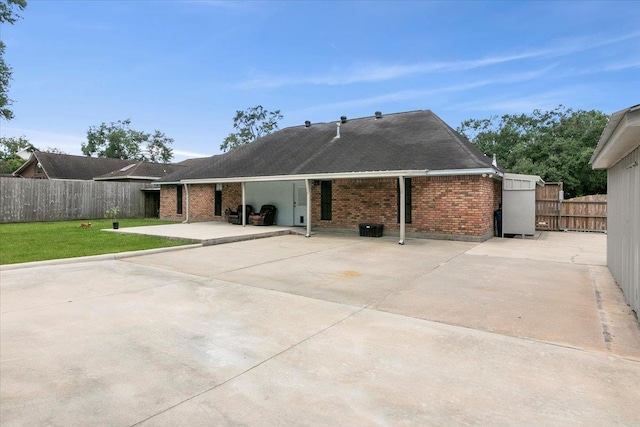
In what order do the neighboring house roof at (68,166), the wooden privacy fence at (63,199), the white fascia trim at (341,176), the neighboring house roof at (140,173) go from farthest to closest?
1. the neighboring house roof at (68,166)
2. the neighboring house roof at (140,173)
3. the wooden privacy fence at (63,199)
4. the white fascia trim at (341,176)

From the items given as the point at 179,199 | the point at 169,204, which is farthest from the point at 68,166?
the point at 179,199

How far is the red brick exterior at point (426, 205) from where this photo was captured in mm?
11984

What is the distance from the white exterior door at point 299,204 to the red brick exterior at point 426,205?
829mm

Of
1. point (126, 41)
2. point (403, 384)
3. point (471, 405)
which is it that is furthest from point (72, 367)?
point (126, 41)

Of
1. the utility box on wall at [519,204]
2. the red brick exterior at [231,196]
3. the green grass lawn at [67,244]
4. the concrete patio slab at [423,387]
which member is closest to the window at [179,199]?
the red brick exterior at [231,196]

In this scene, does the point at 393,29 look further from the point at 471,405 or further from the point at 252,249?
the point at 471,405

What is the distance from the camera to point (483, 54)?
1983 centimetres

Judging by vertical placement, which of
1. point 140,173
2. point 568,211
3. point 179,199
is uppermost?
point 140,173

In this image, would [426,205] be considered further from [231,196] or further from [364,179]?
[231,196]

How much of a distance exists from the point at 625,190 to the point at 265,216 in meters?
13.3

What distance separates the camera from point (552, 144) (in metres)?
24.8

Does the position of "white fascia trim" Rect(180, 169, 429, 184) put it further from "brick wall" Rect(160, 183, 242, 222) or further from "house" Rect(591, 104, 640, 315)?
"house" Rect(591, 104, 640, 315)

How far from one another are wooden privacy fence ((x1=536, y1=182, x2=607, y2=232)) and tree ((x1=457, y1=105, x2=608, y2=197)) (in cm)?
891

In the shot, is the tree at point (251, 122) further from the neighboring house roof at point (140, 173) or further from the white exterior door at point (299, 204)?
the white exterior door at point (299, 204)
